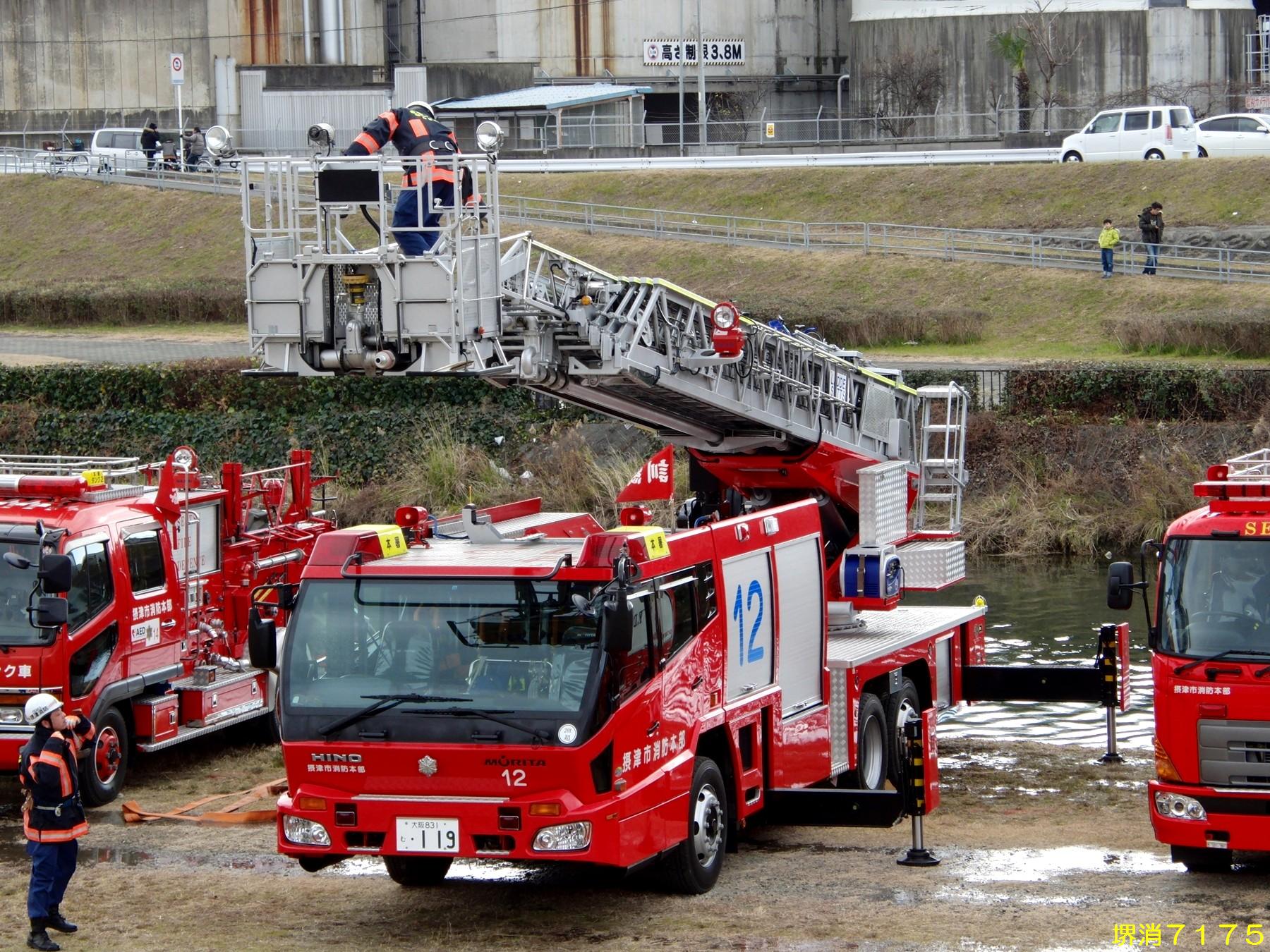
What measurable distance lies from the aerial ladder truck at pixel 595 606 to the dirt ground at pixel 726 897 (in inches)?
15.3

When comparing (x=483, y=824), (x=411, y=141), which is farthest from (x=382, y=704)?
(x=411, y=141)

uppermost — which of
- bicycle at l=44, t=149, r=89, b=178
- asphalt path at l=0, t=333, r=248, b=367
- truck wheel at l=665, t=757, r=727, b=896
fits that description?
bicycle at l=44, t=149, r=89, b=178

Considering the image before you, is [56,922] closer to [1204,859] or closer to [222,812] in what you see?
[222,812]

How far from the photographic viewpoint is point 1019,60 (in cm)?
6038

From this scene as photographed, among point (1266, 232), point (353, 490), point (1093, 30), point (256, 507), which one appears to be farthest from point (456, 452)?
point (1093, 30)

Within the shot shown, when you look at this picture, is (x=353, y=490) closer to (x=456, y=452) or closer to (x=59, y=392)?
(x=456, y=452)

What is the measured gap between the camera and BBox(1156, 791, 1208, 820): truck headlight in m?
11.0

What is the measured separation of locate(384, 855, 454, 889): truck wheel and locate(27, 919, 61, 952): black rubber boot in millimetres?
2102

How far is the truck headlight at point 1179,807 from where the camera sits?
36.2ft

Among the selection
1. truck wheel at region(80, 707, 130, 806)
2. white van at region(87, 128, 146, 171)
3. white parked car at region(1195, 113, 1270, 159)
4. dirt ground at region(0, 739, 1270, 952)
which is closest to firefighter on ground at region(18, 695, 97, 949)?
dirt ground at region(0, 739, 1270, 952)

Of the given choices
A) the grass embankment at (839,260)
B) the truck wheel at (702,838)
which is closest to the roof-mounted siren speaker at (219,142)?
the truck wheel at (702,838)

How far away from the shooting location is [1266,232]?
40594mm

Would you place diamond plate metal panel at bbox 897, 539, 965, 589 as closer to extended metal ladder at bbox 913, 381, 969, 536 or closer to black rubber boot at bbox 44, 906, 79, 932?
extended metal ladder at bbox 913, 381, 969, 536

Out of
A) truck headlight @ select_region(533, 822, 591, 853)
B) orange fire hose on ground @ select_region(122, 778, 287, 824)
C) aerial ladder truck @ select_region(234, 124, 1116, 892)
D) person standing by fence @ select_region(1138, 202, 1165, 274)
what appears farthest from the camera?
person standing by fence @ select_region(1138, 202, 1165, 274)
